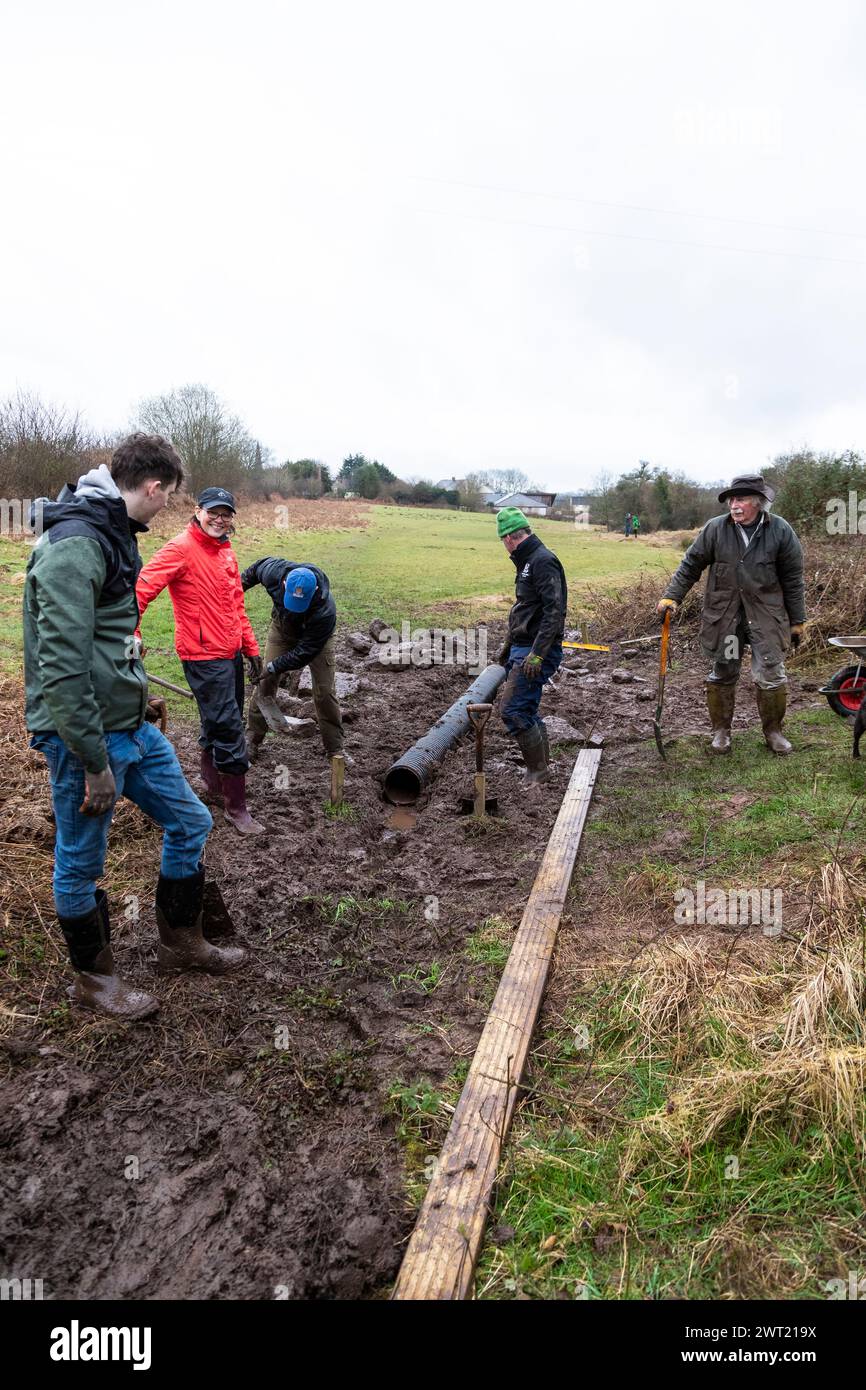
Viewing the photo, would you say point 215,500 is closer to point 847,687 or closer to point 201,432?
point 847,687

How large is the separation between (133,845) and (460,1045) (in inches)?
99.2

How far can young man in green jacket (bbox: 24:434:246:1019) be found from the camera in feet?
9.23

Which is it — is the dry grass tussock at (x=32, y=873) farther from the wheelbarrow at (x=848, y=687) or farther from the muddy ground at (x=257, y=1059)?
the wheelbarrow at (x=848, y=687)

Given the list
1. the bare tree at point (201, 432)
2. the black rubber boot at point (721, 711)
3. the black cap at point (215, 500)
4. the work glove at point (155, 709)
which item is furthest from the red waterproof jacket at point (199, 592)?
the bare tree at point (201, 432)

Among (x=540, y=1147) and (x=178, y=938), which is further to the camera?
(x=178, y=938)

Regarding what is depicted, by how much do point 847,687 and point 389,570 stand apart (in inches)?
597

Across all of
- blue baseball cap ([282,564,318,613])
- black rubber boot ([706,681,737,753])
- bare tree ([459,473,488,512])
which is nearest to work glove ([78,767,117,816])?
blue baseball cap ([282,564,318,613])

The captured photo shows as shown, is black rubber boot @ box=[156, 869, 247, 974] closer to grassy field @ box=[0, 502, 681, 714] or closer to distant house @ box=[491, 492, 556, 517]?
Answer: grassy field @ box=[0, 502, 681, 714]

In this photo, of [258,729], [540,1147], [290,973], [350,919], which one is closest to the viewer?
[540,1147]

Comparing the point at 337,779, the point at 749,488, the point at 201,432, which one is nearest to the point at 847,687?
the point at 749,488

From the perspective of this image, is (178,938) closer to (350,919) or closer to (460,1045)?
(350,919)

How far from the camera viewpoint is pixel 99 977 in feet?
11.3

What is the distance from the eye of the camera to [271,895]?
466 cm

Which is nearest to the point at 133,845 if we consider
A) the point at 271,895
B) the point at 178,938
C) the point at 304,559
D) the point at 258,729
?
the point at 271,895
